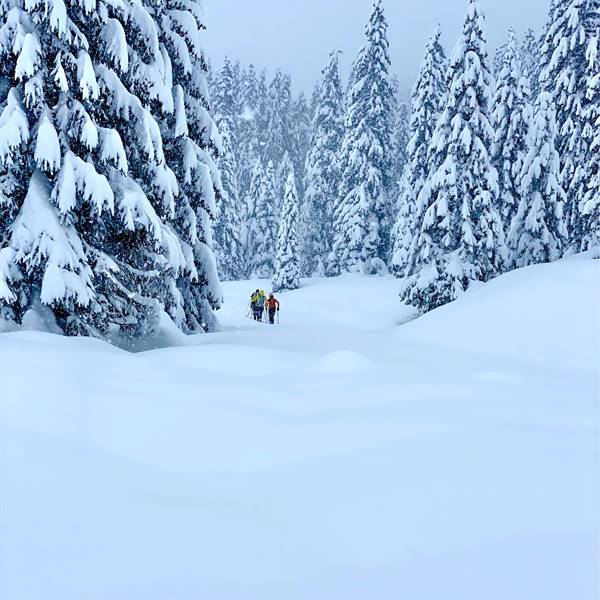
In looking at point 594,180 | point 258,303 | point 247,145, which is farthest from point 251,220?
point 594,180

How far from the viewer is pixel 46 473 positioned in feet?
13.4

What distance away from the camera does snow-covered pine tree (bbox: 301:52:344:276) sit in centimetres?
4612

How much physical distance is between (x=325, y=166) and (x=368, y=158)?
8392mm

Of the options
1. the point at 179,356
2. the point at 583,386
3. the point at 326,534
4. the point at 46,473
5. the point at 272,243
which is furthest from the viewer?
the point at 272,243

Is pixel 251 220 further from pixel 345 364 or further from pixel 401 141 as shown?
pixel 345 364

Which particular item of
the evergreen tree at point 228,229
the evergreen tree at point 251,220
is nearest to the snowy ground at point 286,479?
the evergreen tree at point 228,229

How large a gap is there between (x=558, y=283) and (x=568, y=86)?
16.4 meters

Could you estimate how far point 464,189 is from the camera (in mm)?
22531

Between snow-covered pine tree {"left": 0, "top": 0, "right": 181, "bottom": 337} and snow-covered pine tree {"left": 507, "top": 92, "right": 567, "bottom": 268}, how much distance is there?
66.7 ft

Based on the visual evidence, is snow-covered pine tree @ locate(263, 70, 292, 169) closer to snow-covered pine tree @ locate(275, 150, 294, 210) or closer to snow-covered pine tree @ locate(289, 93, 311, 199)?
snow-covered pine tree @ locate(289, 93, 311, 199)

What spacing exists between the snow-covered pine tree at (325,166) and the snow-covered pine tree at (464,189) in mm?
22966

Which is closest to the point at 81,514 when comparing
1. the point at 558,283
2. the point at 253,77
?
the point at 558,283

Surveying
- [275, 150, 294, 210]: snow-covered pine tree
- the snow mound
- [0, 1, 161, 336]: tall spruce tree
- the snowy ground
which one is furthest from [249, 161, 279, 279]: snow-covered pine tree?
the snowy ground

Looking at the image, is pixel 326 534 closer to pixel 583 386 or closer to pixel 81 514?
pixel 81 514
